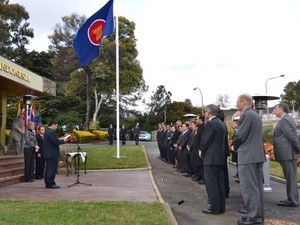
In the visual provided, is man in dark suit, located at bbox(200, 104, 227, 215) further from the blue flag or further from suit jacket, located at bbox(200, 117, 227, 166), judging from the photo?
the blue flag

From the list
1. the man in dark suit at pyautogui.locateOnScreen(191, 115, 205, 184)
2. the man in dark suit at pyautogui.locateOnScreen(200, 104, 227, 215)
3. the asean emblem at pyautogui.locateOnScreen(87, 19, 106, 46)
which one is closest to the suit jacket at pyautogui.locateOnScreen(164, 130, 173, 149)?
the asean emblem at pyautogui.locateOnScreen(87, 19, 106, 46)

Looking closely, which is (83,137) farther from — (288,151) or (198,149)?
(288,151)

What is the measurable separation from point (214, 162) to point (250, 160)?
814 millimetres

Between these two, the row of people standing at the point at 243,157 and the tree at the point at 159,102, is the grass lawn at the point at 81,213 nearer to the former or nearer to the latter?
the row of people standing at the point at 243,157

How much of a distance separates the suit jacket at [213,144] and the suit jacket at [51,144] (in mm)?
5034

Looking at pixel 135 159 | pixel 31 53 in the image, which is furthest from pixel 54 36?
pixel 135 159

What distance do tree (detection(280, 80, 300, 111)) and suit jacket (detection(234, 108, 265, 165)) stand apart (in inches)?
2859

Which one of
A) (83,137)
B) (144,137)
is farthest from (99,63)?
(144,137)

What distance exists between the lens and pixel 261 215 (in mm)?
7074

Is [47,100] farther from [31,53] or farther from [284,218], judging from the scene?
[284,218]

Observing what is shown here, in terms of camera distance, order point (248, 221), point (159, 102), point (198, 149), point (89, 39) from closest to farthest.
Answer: point (248, 221)
point (198, 149)
point (89, 39)
point (159, 102)

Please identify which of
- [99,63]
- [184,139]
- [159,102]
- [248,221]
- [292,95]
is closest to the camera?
[248,221]

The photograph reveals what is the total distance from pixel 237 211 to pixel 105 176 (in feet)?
23.5

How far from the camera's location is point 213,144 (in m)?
7.86
